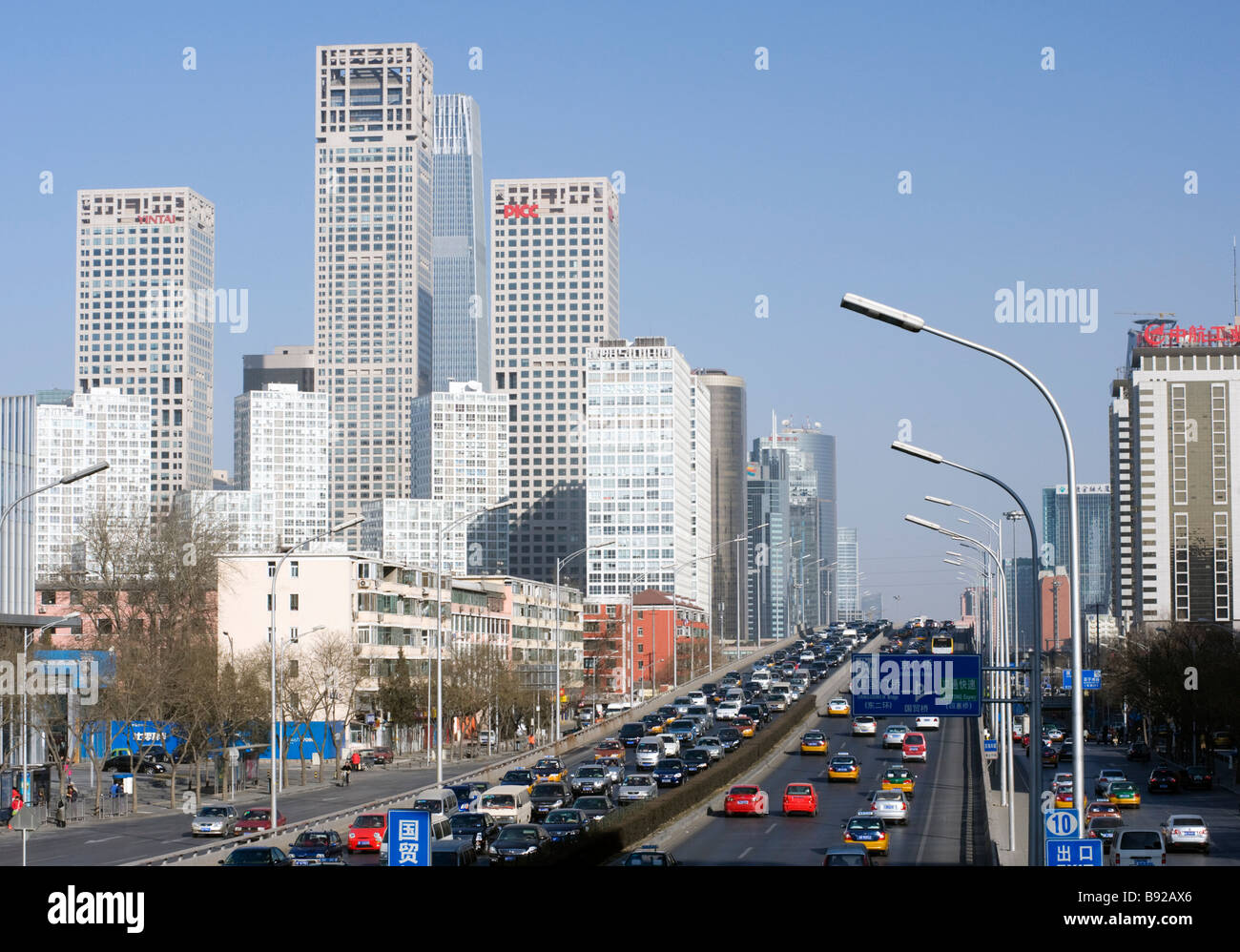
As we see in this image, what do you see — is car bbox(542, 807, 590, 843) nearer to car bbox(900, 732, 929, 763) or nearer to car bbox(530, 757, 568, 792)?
car bbox(530, 757, 568, 792)

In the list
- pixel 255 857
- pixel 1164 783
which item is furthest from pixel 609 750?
pixel 255 857

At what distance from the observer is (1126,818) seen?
56.5m

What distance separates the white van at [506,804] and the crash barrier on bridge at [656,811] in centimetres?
A: 400

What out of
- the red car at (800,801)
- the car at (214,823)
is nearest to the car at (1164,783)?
the red car at (800,801)

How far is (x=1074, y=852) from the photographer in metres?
19.9

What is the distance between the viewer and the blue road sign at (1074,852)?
1962cm

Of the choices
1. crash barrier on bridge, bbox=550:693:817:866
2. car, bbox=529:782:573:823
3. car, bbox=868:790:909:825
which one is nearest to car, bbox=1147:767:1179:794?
crash barrier on bridge, bbox=550:693:817:866

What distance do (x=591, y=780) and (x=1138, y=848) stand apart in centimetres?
2784

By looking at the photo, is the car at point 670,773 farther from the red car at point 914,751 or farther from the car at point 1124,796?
the car at point 1124,796

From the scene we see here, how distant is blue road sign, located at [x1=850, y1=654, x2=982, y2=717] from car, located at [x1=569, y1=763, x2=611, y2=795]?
105 feet

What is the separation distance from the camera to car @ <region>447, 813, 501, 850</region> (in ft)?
141

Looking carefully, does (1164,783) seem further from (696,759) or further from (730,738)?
(730,738)

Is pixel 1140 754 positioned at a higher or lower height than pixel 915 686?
lower
